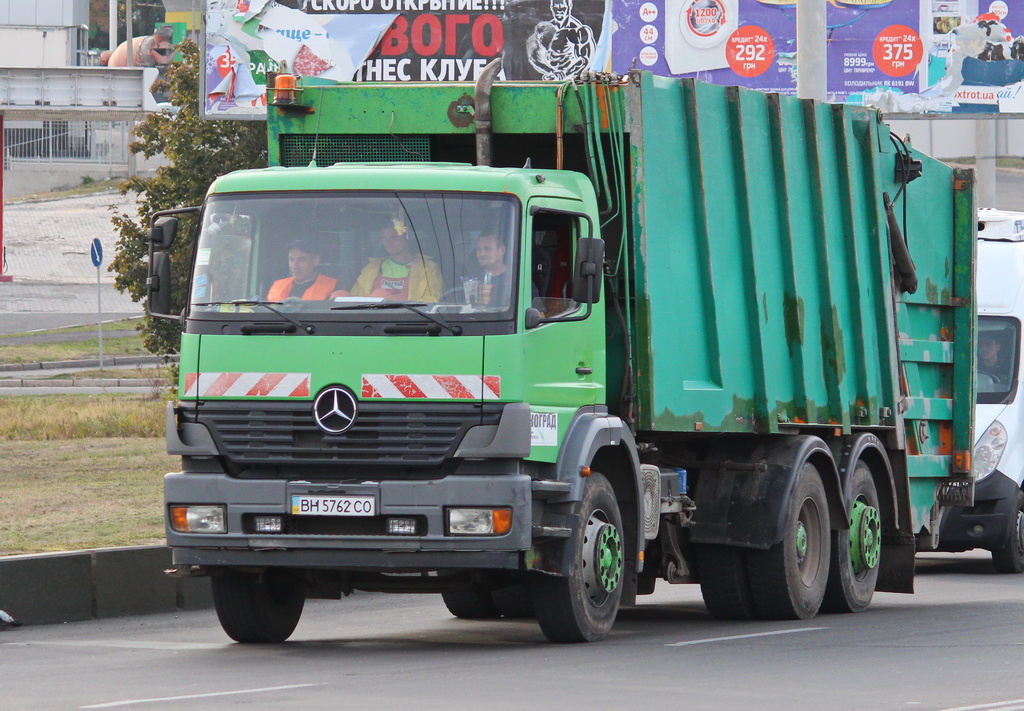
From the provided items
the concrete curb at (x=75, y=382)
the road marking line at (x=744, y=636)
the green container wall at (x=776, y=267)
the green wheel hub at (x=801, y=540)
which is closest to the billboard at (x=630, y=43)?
the green container wall at (x=776, y=267)

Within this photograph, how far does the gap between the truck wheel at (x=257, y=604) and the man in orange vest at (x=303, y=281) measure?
62.8 inches

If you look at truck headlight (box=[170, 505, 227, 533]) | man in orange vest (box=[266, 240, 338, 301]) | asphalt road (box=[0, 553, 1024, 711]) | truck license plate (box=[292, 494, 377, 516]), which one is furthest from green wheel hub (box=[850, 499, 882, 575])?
truck headlight (box=[170, 505, 227, 533])

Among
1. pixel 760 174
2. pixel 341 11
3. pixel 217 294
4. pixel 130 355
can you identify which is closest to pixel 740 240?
pixel 760 174

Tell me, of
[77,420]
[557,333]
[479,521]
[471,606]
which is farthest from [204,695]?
[77,420]

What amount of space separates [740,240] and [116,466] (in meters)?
9.78

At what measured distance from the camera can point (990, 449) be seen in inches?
600

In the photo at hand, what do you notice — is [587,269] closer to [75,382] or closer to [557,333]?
[557,333]

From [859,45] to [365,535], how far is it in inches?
647

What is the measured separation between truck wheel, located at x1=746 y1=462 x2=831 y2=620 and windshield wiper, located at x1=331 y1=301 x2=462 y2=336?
10.1 feet

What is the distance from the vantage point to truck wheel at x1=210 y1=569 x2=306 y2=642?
10297mm

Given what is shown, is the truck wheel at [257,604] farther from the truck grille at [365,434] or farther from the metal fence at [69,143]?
the metal fence at [69,143]

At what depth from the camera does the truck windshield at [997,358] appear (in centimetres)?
1562

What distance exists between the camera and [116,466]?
19.2 metres

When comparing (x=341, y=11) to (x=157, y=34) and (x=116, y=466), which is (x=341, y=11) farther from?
(x=157, y=34)
